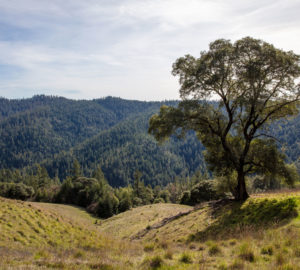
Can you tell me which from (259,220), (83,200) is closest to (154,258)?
(259,220)

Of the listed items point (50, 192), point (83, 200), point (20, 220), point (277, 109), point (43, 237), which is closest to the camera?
point (43, 237)

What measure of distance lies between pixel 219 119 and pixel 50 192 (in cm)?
10014

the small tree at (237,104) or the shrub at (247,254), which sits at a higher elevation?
the small tree at (237,104)

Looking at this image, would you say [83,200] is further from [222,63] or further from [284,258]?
[284,258]

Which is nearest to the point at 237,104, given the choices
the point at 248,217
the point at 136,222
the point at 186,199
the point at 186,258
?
the point at 248,217

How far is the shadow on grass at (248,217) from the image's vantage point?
13.0 m

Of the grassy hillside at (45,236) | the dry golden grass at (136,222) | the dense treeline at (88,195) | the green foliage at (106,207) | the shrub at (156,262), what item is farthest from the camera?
the dense treeline at (88,195)

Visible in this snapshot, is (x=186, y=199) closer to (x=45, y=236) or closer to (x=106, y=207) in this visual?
(x=106, y=207)

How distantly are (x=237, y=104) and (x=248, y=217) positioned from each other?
9195 millimetres

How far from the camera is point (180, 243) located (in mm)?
13531

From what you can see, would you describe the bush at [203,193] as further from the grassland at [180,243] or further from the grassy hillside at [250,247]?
the grassy hillside at [250,247]

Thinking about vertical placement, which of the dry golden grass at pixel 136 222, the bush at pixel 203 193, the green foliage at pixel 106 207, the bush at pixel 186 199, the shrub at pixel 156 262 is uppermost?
the shrub at pixel 156 262

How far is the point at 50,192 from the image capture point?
340ft

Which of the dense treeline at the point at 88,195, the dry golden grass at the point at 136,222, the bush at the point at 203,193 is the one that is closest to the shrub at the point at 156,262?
the dry golden grass at the point at 136,222
